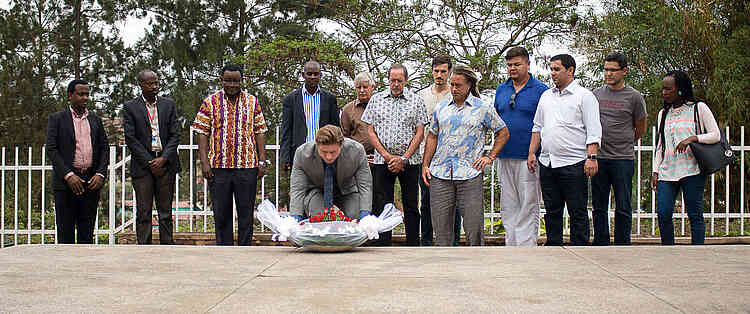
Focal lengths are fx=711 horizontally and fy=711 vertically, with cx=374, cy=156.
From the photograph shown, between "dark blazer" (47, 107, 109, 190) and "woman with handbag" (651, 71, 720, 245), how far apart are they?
445 centimetres

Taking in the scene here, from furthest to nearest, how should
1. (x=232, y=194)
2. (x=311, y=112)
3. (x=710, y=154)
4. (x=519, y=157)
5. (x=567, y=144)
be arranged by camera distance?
(x=311, y=112)
(x=232, y=194)
(x=519, y=157)
(x=710, y=154)
(x=567, y=144)

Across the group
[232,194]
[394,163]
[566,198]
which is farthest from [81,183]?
[566,198]

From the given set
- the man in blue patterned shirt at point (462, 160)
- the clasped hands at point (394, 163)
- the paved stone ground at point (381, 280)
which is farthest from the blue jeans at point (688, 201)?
the clasped hands at point (394, 163)

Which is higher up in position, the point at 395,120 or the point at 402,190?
the point at 395,120

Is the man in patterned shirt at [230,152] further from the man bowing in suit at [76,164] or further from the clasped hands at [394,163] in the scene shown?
the clasped hands at [394,163]

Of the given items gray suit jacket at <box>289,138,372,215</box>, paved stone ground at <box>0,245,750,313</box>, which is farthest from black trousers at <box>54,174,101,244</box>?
gray suit jacket at <box>289,138,372,215</box>

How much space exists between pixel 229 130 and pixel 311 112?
709 mm

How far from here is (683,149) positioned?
5.23 m

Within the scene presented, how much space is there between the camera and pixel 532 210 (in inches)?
209

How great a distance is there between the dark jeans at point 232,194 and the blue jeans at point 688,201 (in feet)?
10.4

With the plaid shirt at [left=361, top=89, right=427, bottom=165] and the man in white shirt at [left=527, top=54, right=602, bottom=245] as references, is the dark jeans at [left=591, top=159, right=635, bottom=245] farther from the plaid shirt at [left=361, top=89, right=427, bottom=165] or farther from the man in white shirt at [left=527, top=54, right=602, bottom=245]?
the plaid shirt at [left=361, top=89, right=427, bottom=165]

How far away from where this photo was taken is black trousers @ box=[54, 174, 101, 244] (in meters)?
5.79

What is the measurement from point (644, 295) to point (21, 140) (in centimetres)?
1702

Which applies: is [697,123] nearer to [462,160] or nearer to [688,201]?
[688,201]
